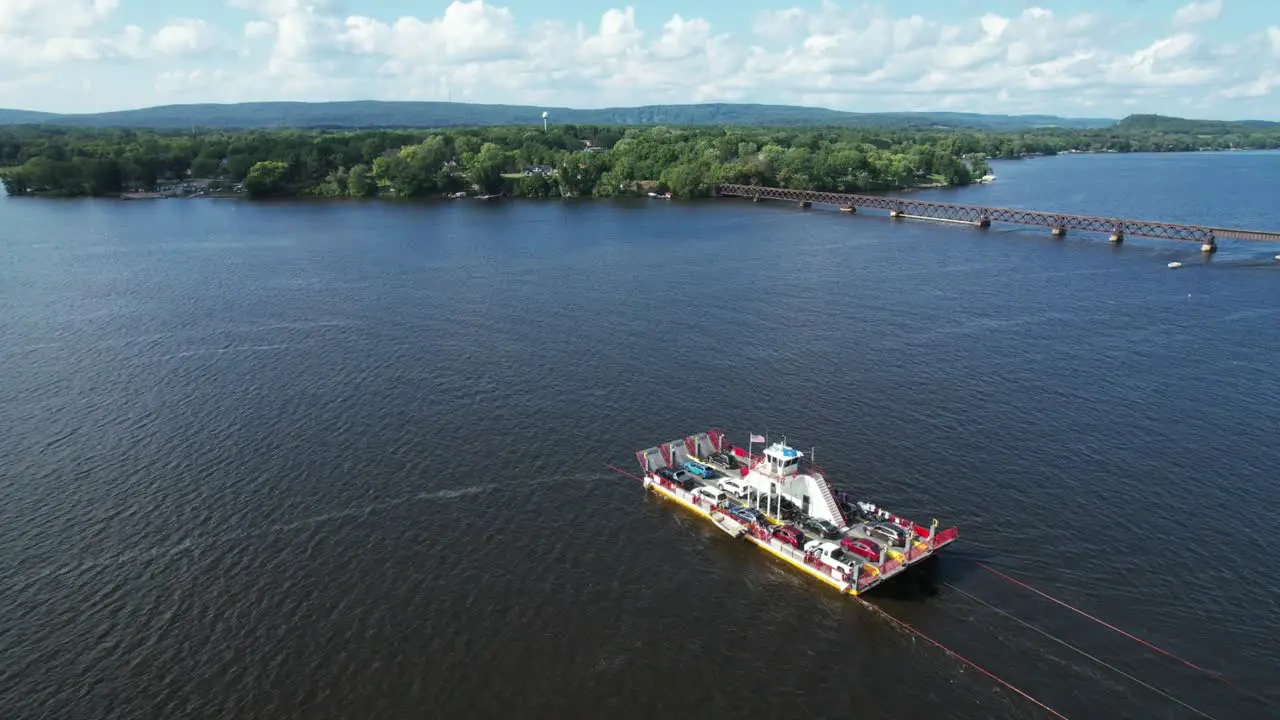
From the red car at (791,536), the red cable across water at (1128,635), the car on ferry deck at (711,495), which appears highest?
the car on ferry deck at (711,495)

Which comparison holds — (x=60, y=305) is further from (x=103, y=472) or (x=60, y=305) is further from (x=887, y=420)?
(x=887, y=420)

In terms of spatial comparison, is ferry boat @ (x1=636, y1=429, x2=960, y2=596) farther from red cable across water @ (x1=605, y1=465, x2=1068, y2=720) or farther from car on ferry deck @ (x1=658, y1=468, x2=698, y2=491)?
red cable across water @ (x1=605, y1=465, x2=1068, y2=720)

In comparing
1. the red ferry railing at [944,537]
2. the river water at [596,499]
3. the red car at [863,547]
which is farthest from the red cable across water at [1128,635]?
the red car at [863,547]

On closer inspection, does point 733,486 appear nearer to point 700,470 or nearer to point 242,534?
point 700,470

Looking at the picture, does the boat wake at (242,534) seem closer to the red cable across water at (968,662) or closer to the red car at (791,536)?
the red car at (791,536)

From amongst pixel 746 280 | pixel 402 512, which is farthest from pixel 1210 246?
pixel 402 512

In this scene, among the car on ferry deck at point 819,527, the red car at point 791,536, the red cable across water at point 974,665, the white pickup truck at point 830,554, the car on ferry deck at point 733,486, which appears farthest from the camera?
the car on ferry deck at point 733,486

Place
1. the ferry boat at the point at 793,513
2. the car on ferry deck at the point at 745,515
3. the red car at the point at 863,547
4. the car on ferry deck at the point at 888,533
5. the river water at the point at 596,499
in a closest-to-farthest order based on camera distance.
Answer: the river water at the point at 596,499 < the ferry boat at the point at 793,513 < the red car at the point at 863,547 < the car on ferry deck at the point at 888,533 < the car on ferry deck at the point at 745,515

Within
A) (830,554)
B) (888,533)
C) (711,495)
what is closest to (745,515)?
(711,495)

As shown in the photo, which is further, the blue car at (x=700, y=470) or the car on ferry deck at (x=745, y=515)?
the blue car at (x=700, y=470)
